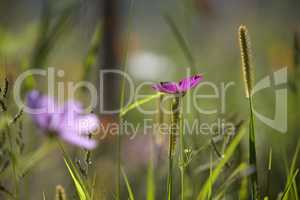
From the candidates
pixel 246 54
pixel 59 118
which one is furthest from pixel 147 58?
pixel 59 118

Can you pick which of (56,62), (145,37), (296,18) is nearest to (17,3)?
(56,62)

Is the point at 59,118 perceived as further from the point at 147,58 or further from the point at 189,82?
the point at 147,58

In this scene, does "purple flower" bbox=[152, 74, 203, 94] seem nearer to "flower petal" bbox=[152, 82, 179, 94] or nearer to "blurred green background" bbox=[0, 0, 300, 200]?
"flower petal" bbox=[152, 82, 179, 94]

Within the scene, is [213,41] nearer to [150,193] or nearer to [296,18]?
[296,18]

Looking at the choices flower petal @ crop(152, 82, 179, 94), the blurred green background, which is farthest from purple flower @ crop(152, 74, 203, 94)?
the blurred green background

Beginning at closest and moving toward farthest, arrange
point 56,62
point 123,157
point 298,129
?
point 298,129, point 123,157, point 56,62

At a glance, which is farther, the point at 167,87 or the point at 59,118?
the point at 167,87
